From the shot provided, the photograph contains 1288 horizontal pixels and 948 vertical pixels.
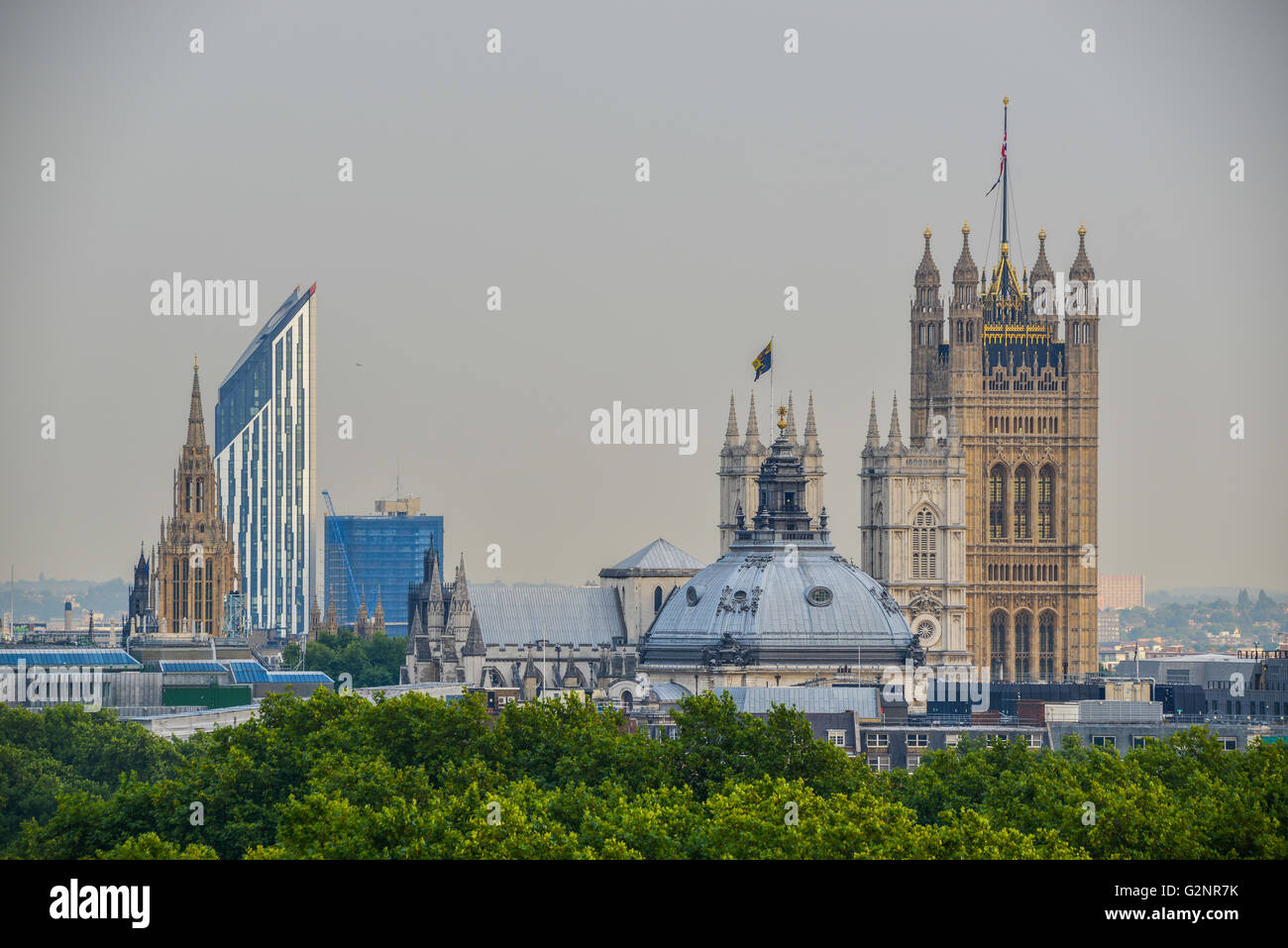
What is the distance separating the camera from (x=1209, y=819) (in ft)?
305

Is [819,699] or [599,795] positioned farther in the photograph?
[819,699]

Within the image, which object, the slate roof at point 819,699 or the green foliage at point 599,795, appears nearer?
the green foliage at point 599,795

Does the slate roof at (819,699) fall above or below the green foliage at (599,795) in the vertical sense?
above

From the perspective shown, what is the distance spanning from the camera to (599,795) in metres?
106

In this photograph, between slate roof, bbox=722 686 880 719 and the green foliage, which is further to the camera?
slate roof, bbox=722 686 880 719

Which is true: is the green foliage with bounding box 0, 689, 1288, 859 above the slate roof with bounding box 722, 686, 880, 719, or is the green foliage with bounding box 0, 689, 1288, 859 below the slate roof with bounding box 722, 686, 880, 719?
below

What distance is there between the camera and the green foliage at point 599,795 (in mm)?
84750

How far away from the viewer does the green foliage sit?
8475 cm

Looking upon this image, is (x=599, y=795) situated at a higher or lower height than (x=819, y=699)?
lower
